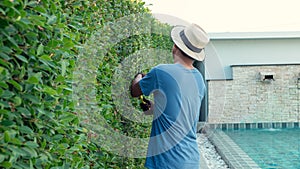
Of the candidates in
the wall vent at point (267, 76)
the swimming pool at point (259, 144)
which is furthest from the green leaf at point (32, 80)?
the wall vent at point (267, 76)

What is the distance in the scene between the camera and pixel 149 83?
2.73m

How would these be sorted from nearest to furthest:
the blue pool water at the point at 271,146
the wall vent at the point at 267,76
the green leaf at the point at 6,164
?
the green leaf at the point at 6,164 < the blue pool water at the point at 271,146 < the wall vent at the point at 267,76

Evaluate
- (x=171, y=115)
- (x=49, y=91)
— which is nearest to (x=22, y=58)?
(x=49, y=91)

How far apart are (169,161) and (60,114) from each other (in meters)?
1.34

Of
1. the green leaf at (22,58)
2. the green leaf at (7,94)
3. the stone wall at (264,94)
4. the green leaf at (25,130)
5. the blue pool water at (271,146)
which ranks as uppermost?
Result: the green leaf at (22,58)

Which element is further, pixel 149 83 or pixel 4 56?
pixel 149 83

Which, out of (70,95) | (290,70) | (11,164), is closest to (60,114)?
(70,95)

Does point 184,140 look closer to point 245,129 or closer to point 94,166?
point 94,166

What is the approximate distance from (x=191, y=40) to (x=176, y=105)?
519 millimetres

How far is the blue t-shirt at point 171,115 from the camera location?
8.93 ft

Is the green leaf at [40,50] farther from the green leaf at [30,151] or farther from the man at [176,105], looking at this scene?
the man at [176,105]

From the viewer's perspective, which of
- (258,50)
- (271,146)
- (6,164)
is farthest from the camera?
(258,50)

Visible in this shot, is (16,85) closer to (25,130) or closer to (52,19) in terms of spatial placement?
(25,130)

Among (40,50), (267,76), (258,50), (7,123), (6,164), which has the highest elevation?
(40,50)
